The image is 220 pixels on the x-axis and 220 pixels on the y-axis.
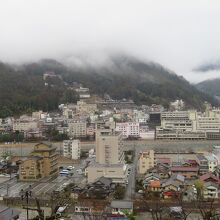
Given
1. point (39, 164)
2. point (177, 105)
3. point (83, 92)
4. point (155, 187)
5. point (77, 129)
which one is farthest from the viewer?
point (83, 92)

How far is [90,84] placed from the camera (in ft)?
169

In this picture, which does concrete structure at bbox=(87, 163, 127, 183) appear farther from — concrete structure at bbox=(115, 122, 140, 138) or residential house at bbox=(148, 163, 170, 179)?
concrete structure at bbox=(115, 122, 140, 138)

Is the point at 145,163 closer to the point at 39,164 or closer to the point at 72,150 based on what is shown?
the point at 39,164

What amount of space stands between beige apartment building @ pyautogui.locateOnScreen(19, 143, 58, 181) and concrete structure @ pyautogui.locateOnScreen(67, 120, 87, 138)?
40.0ft

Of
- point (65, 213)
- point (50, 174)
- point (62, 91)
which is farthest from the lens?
point (62, 91)

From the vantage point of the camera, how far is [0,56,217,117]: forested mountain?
4019 centimetres

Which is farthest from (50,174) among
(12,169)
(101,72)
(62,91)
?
(101,72)

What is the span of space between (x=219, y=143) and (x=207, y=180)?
12.6 meters

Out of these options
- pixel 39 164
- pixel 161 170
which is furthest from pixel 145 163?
pixel 39 164

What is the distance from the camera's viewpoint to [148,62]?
236 feet

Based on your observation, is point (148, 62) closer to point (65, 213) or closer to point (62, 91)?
point (62, 91)

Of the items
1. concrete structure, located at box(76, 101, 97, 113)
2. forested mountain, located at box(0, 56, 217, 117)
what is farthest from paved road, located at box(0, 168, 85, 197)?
concrete structure, located at box(76, 101, 97, 113)

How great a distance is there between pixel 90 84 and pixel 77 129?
21.6m

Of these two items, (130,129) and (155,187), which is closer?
(155,187)
